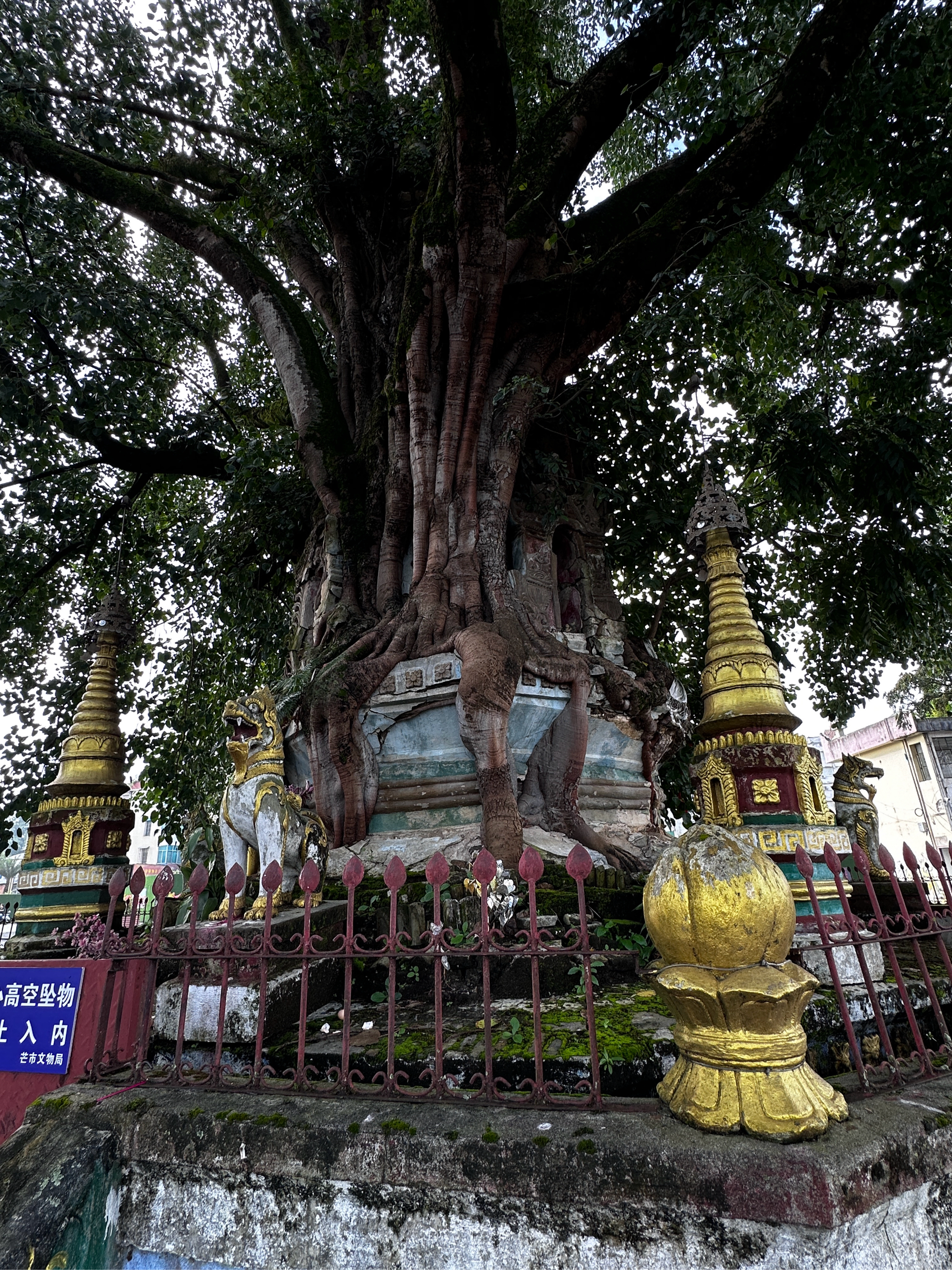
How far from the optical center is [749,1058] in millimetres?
1968

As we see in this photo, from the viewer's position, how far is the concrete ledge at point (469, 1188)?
1.76 meters

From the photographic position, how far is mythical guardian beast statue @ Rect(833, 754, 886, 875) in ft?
22.1

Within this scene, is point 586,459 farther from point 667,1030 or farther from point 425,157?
point 667,1030

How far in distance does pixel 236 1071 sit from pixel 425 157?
878cm

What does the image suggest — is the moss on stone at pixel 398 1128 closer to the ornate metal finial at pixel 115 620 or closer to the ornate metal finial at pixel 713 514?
the ornate metal finial at pixel 713 514

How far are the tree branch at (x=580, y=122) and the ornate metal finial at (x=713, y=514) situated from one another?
11.6ft

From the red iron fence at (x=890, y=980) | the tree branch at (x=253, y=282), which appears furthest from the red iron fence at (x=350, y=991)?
the tree branch at (x=253, y=282)

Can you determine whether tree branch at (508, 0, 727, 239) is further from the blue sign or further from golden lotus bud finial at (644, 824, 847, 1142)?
the blue sign

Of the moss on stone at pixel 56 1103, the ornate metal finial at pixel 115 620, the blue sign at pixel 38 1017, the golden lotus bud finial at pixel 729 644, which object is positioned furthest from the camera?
the ornate metal finial at pixel 115 620

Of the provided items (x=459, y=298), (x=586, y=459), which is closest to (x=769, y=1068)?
(x=459, y=298)

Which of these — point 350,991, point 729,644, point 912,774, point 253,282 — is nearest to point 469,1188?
point 350,991

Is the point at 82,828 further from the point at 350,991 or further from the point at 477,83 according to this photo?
the point at 477,83

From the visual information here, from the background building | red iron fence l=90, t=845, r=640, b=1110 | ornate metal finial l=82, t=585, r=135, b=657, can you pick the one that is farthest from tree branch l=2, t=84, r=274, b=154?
the background building

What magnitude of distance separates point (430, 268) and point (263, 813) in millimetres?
4846
